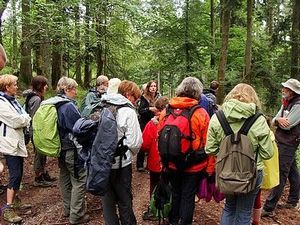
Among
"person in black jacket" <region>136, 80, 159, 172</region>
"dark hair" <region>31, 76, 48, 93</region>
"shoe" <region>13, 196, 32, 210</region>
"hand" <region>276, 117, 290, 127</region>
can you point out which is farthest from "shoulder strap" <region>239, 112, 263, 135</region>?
"dark hair" <region>31, 76, 48, 93</region>

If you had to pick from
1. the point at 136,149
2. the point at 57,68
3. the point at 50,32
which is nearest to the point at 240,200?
the point at 136,149

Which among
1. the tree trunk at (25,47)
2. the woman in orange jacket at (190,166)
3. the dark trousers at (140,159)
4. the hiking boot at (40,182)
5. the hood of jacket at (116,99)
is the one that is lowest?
the hiking boot at (40,182)

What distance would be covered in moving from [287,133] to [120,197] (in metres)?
2.77

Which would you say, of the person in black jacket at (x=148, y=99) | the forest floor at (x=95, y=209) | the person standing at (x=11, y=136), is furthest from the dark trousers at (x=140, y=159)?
the person standing at (x=11, y=136)

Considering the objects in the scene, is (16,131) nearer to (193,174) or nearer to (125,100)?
(125,100)

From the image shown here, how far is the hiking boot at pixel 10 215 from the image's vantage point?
500cm

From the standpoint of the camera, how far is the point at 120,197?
163 inches

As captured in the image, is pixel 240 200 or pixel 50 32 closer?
pixel 240 200

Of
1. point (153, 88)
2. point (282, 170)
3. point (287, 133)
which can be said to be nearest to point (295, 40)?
point (153, 88)

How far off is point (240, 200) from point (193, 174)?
632 mm

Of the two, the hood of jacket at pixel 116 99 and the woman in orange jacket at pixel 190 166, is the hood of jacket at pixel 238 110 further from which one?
the hood of jacket at pixel 116 99

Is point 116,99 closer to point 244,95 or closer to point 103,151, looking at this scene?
point 103,151

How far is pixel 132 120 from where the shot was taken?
4.02 m

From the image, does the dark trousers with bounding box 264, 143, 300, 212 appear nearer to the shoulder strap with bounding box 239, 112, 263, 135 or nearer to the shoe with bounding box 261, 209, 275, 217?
the shoe with bounding box 261, 209, 275, 217
